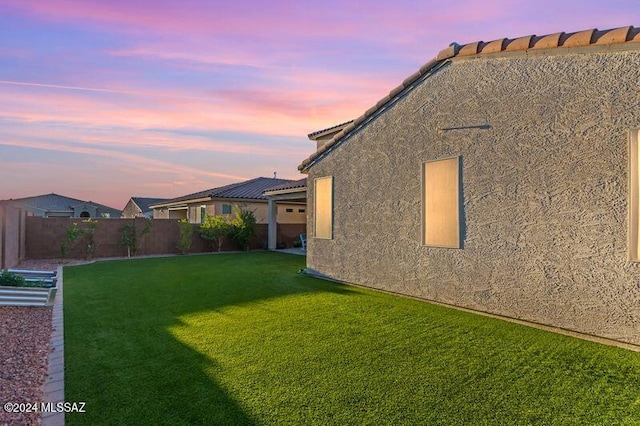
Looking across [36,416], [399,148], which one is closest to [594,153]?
[399,148]

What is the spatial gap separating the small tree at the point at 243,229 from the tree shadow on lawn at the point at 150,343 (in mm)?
9397

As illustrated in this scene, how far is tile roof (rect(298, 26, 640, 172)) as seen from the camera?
5.26 meters

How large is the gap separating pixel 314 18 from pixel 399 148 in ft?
15.6

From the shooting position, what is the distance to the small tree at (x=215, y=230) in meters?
21.3

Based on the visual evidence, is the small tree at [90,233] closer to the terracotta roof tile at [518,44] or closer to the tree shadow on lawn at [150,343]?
the tree shadow on lawn at [150,343]

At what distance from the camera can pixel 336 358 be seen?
4719 mm

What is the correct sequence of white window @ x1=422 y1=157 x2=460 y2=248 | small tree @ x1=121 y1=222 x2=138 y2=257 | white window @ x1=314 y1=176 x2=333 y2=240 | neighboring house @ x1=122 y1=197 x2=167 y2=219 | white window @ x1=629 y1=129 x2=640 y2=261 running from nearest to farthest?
white window @ x1=629 y1=129 x2=640 y2=261 < white window @ x1=422 y1=157 x2=460 y2=248 < white window @ x1=314 y1=176 x2=333 y2=240 < small tree @ x1=121 y1=222 x2=138 y2=257 < neighboring house @ x1=122 y1=197 x2=167 y2=219

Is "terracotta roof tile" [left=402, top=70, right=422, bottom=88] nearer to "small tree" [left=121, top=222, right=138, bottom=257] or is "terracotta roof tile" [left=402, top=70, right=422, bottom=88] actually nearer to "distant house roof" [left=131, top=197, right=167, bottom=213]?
"small tree" [left=121, top=222, right=138, bottom=257]

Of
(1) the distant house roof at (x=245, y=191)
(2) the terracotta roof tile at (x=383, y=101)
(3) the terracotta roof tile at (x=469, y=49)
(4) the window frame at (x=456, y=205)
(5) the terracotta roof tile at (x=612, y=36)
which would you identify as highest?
→ (3) the terracotta roof tile at (x=469, y=49)

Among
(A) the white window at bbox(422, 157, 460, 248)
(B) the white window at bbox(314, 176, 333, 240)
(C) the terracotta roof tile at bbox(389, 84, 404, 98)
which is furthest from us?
(B) the white window at bbox(314, 176, 333, 240)

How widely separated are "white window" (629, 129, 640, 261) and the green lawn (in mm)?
1459

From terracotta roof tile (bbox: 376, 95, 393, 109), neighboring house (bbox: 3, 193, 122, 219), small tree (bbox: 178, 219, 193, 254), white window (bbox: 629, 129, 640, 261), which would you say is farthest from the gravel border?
neighboring house (bbox: 3, 193, 122, 219)

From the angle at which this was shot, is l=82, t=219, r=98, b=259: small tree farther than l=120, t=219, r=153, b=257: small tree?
No

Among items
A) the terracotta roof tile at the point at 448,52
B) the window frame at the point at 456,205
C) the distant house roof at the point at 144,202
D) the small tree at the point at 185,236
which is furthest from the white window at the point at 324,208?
the distant house roof at the point at 144,202
